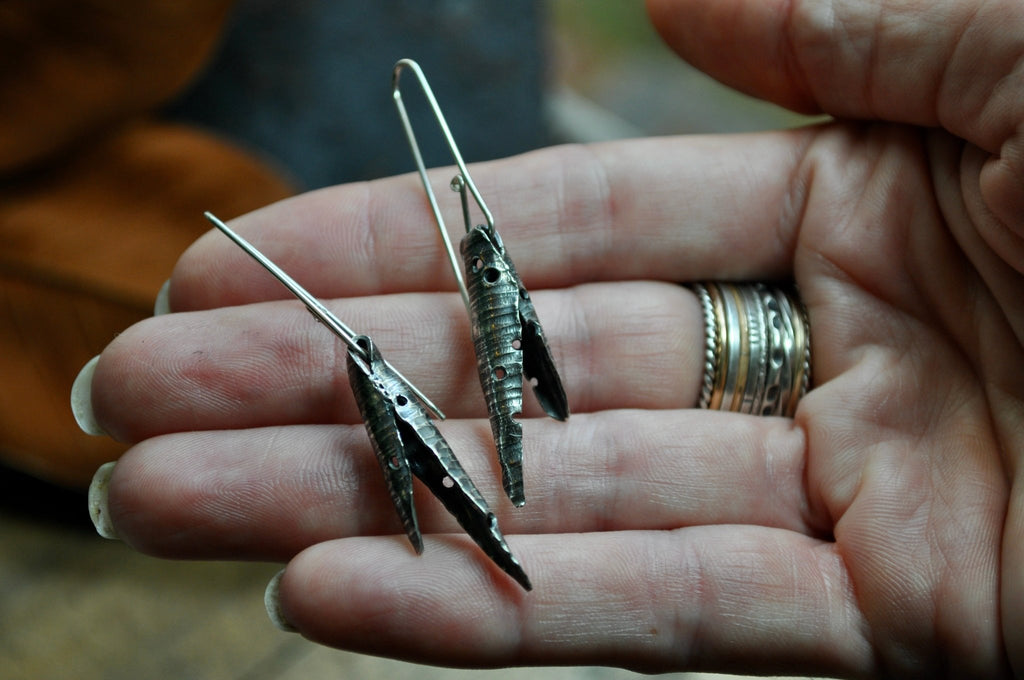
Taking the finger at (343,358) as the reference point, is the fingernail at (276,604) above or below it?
below

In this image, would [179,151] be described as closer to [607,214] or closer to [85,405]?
[85,405]

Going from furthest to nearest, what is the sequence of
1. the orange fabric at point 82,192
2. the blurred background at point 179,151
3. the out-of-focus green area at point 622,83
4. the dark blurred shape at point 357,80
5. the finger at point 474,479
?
the out-of-focus green area at point 622,83 < the dark blurred shape at point 357,80 < the orange fabric at point 82,192 < the blurred background at point 179,151 < the finger at point 474,479

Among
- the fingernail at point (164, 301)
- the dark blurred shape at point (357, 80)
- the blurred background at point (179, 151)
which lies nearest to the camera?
the fingernail at point (164, 301)

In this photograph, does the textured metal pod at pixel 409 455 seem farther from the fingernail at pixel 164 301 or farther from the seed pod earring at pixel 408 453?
the fingernail at pixel 164 301

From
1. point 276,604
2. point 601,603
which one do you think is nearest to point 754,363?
point 601,603

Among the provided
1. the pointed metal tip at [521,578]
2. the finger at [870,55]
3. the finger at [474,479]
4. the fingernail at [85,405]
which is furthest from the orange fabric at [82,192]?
the finger at [870,55]

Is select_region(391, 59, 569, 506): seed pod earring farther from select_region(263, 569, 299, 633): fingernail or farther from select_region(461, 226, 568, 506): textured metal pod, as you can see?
select_region(263, 569, 299, 633): fingernail

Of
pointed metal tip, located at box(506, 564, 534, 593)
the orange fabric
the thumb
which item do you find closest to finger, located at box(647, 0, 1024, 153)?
the thumb
